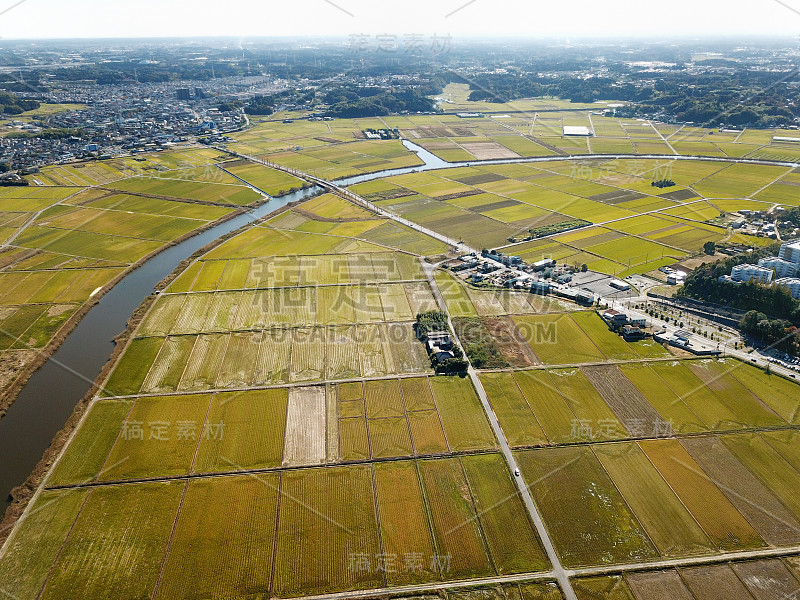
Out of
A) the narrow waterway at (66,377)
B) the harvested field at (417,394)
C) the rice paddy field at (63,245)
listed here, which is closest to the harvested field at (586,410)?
the harvested field at (417,394)

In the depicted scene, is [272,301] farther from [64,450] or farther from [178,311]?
[64,450]

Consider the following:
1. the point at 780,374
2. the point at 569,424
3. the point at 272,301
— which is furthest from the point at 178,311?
the point at 780,374

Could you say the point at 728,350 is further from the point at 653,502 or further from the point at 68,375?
the point at 68,375

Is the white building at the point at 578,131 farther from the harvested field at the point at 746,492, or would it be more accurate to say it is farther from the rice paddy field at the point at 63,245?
the harvested field at the point at 746,492

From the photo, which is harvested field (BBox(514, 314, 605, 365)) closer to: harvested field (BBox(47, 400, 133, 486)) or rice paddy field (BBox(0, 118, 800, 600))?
rice paddy field (BBox(0, 118, 800, 600))

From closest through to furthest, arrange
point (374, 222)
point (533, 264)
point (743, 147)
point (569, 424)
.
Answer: point (569, 424) → point (533, 264) → point (374, 222) → point (743, 147)
